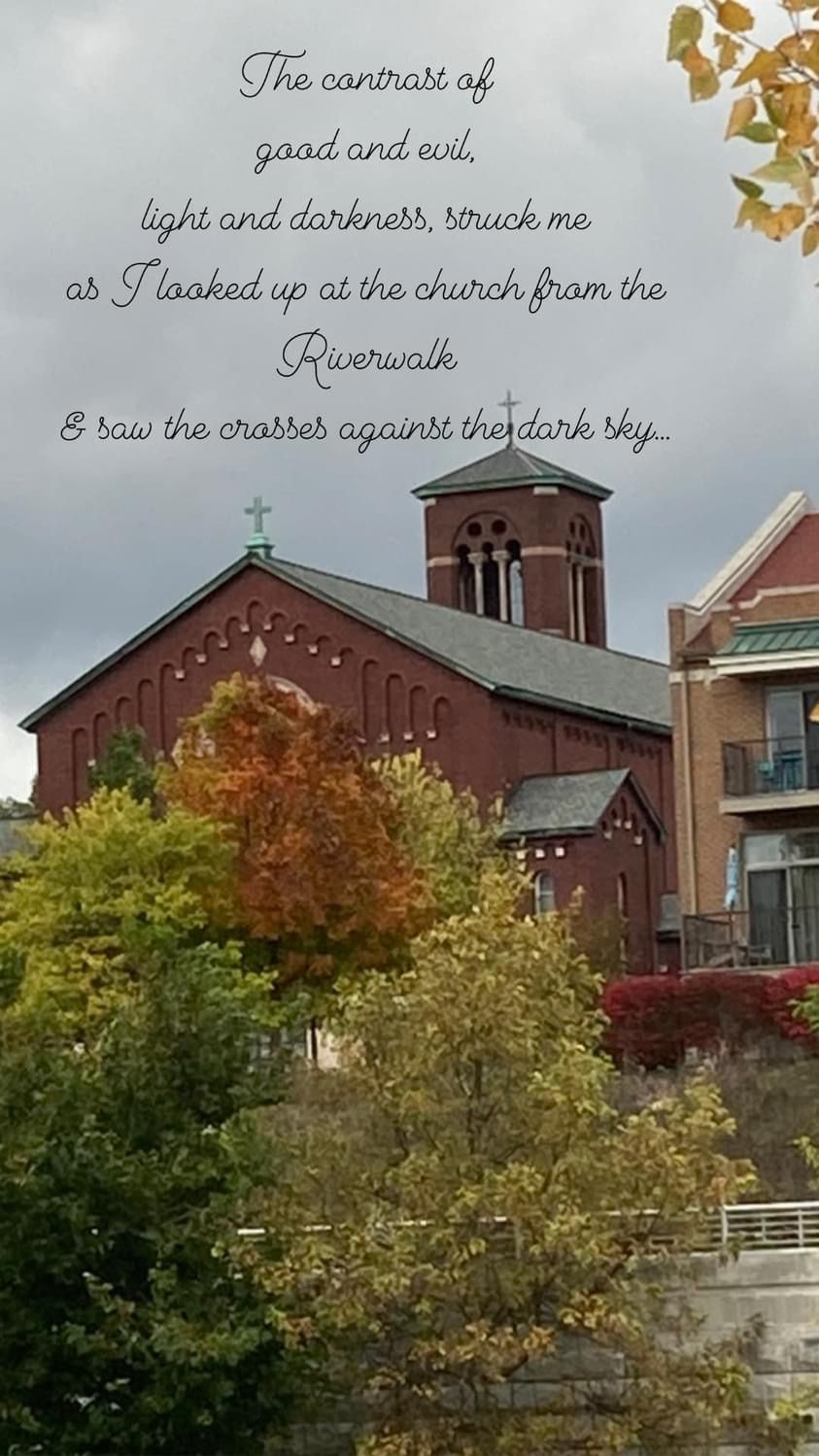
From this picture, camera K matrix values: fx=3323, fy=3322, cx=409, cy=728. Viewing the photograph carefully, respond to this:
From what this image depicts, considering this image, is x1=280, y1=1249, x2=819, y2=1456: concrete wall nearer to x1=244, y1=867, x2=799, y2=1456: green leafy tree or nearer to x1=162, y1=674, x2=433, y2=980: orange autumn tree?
x1=244, y1=867, x2=799, y2=1456: green leafy tree

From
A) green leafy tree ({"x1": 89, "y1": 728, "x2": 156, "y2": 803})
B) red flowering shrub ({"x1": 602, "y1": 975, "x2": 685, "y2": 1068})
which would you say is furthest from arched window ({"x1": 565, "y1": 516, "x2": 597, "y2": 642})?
red flowering shrub ({"x1": 602, "y1": 975, "x2": 685, "y2": 1068})

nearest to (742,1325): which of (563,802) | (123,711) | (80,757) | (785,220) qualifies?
(785,220)

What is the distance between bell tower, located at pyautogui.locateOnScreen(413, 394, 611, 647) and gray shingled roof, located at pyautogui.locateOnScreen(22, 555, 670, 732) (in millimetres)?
20472

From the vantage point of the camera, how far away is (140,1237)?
34281 millimetres

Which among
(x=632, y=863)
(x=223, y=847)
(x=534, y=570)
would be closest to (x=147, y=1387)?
(x=223, y=847)

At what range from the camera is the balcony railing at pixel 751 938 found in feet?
187

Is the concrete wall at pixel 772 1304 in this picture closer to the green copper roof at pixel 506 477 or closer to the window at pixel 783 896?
the window at pixel 783 896

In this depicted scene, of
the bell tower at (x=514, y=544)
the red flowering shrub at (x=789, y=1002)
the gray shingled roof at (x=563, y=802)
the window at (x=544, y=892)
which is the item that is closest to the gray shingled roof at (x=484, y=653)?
the gray shingled roof at (x=563, y=802)

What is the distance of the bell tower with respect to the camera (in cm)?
11531

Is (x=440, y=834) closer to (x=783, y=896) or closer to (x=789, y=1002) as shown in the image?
(x=783, y=896)

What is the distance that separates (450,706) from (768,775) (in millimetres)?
24264

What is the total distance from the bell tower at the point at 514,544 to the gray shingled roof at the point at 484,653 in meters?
20.5

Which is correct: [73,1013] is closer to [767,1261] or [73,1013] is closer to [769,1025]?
[769,1025]

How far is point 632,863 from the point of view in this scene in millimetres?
78500
